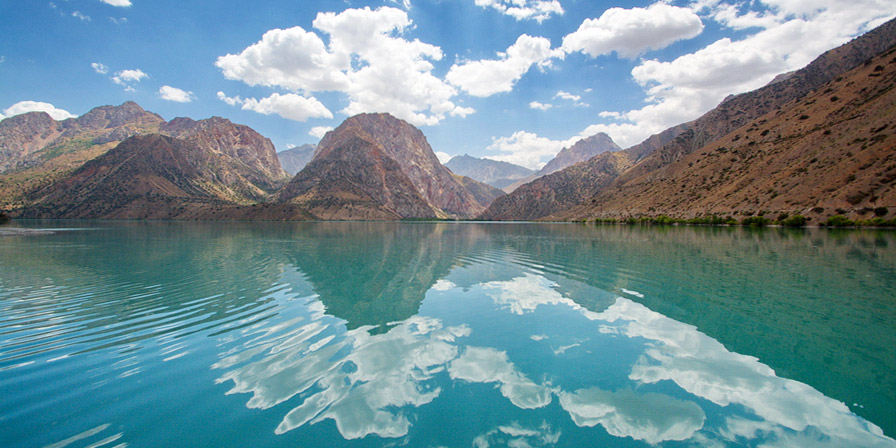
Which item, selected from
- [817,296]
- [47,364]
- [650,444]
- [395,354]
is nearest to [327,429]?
[395,354]

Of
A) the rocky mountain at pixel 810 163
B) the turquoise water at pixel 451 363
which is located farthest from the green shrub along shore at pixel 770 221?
the turquoise water at pixel 451 363

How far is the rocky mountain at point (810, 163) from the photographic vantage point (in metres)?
74.4

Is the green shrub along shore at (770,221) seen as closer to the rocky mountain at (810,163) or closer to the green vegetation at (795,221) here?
the green vegetation at (795,221)

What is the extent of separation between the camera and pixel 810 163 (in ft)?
304

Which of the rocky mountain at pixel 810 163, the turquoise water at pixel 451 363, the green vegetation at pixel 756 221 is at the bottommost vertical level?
the turquoise water at pixel 451 363

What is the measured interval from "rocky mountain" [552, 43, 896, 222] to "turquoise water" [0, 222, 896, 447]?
250 feet

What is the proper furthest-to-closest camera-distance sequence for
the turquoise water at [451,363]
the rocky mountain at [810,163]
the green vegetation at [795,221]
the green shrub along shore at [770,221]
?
the green vegetation at [795,221] < the rocky mountain at [810,163] < the green shrub along shore at [770,221] < the turquoise water at [451,363]

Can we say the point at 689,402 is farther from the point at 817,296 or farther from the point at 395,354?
the point at 817,296

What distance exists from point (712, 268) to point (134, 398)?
34825 mm

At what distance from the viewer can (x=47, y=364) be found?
11109 millimetres

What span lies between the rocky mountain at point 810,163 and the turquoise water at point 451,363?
76.3 m

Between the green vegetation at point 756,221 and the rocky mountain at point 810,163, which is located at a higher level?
the rocky mountain at point 810,163

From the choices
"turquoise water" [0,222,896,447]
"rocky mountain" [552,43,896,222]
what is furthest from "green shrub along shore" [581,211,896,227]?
"turquoise water" [0,222,896,447]

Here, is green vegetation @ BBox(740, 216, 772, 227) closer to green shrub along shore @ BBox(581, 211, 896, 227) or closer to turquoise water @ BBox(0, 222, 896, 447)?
green shrub along shore @ BBox(581, 211, 896, 227)
